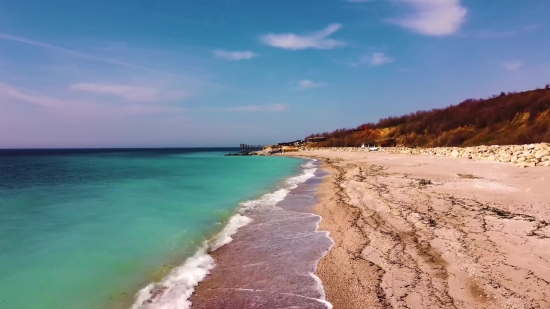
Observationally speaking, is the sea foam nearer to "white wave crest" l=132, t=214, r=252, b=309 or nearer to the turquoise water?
"white wave crest" l=132, t=214, r=252, b=309

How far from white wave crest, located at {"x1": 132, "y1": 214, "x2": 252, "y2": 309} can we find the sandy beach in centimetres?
192

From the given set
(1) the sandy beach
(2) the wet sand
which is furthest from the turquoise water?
(1) the sandy beach

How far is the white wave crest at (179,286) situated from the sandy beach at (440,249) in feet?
6.29

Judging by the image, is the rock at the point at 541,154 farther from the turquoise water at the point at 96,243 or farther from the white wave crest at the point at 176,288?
the white wave crest at the point at 176,288

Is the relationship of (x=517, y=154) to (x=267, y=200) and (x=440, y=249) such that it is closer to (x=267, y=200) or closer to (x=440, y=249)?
(x=267, y=200)

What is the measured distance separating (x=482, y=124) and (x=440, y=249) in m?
37.3

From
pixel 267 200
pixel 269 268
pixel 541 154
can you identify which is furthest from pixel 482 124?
pixel 269 268

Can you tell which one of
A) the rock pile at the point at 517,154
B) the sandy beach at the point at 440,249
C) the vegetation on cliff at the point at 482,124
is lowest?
the sandy beach at the point at 440,249

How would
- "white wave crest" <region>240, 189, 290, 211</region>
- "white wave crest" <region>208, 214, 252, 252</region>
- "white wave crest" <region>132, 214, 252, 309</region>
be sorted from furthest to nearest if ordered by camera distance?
"white wave crest" <region>240, 189, 290, 211</region>, "white wave crest" <region>208, 214, 252, 252</region>, "white wave crest" <region>132, 214, 252, 309</region>

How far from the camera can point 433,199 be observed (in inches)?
380

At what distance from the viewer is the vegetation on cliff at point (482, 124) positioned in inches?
1135

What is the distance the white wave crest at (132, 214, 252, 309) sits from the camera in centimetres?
447

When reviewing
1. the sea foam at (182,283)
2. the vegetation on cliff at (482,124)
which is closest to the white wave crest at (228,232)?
the sea foam at (182,283)

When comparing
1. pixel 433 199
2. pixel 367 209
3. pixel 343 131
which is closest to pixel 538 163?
pixel 433 199
